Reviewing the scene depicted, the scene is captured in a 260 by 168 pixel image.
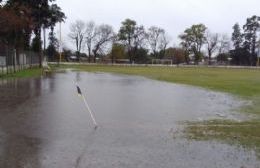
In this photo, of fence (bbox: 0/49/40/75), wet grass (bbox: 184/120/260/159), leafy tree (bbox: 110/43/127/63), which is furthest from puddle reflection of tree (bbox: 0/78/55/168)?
leafy tree (bbox: 110/43/127/63)

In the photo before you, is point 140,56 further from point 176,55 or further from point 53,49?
point 53,49

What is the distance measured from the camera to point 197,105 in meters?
18.8

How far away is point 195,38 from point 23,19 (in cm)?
8966

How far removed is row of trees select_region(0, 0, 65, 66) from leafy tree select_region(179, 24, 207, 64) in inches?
2266

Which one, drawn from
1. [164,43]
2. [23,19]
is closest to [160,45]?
[164,43]

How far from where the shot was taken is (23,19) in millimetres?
48312

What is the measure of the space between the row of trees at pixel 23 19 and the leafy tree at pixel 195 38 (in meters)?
57.6

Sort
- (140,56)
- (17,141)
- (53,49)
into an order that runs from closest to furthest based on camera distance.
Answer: (17,141), (53,49), (140,56)

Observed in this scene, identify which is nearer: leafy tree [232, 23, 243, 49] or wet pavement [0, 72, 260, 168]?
wet pavement [0, 72, 260, 168]

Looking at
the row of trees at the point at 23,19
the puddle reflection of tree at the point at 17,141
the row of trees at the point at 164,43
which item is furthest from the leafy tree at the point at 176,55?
the puddle reflection of tree at the point at 17,141

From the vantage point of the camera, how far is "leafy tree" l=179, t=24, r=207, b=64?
5226 inches

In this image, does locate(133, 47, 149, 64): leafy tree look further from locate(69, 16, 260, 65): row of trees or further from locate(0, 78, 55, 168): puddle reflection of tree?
locate(0, 78, 55, 168): puddle reflection of tree

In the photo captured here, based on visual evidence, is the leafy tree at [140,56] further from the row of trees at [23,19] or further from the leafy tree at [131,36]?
the row of trees at [23,19]

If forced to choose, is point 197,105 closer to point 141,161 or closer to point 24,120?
point 24,120
